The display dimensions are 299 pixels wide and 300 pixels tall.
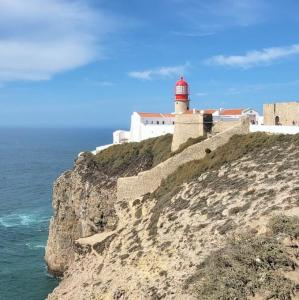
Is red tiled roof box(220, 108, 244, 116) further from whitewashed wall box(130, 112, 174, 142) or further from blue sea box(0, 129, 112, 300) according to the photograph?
blue sea box(0, 129, 112, 300)

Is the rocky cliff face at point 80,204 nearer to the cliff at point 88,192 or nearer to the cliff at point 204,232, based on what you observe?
the cliff at point 88,192

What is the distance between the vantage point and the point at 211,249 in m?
23.6

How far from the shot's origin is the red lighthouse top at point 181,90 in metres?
48.0

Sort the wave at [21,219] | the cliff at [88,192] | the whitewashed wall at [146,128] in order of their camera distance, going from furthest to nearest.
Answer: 1. the wave at [21,219]
2. the whitewashed wall at [146,128]
3. the cliff at [88,192]

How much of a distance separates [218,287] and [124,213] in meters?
17.2

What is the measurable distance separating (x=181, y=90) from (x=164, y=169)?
40.8 ft

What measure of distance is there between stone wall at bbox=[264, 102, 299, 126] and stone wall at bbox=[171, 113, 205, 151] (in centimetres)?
642

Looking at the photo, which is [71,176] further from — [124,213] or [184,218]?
[184,218]

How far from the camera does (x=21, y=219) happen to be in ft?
216

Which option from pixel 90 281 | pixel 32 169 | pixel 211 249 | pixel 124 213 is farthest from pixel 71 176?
pixel 32 169

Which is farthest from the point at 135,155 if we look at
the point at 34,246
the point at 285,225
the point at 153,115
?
the point at 285,225

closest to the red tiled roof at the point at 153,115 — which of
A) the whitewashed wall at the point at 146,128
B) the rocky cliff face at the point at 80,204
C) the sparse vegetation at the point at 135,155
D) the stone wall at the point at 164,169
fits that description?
the whitewashed wall at the point at 146,128

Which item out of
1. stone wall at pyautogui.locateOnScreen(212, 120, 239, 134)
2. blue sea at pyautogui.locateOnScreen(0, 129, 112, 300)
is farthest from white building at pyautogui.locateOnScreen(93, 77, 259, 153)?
blue sea at pyautogui.locateOnScreen(0, 129, 112, 300)

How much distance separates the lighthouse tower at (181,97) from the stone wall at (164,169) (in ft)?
31.7
